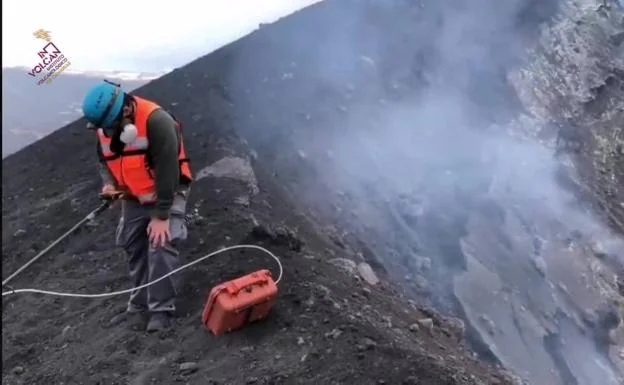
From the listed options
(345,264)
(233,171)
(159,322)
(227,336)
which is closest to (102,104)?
(159,322)

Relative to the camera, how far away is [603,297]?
35.3 feet

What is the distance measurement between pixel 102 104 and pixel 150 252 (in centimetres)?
112

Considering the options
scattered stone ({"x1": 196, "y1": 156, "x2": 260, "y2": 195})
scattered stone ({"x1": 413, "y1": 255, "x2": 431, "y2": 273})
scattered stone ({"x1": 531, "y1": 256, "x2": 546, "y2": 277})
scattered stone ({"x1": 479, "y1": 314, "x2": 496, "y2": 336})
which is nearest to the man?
scattered stone ({"x1": 196, "y1": 156, "x2": 260, "y2": 195})

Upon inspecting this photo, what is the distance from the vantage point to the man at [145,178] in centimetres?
445

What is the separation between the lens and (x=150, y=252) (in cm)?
490

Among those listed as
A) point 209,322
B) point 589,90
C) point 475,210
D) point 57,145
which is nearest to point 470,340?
point 475,210

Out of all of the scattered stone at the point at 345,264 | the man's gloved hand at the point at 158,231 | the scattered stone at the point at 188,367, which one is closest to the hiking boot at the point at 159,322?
the scattered stone at the point at 188,367

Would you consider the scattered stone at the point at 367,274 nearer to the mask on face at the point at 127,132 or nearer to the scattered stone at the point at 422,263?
the scattered stone at the point at 422,263

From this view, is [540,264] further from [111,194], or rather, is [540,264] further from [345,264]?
[111,194]

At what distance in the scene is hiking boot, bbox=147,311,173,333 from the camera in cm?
507

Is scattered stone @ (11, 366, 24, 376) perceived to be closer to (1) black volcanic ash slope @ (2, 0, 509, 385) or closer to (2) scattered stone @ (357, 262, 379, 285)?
(1) black volcanic ash slope @ (2, 0, 509, 385)

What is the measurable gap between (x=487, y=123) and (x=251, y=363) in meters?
9.19

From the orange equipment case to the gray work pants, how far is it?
372mm

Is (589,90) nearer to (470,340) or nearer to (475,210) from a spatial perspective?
(475,210)
